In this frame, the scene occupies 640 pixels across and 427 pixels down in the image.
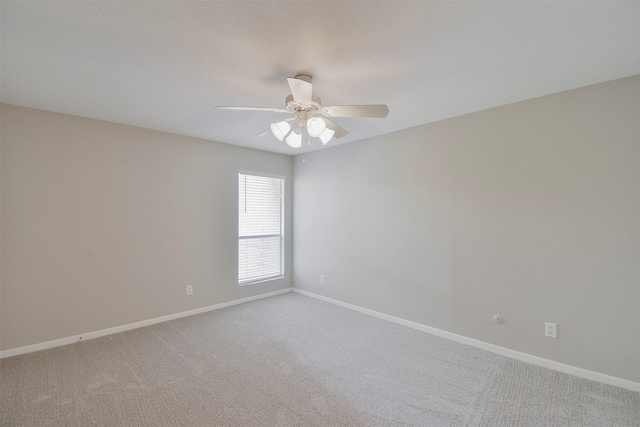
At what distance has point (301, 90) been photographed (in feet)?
6.31

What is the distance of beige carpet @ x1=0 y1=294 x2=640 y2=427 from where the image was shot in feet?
Answer: 6.61

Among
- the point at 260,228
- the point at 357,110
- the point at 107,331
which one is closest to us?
the point at 357,110

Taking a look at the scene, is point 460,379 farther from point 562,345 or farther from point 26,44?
point 26,44

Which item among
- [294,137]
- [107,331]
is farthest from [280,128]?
[107,331]

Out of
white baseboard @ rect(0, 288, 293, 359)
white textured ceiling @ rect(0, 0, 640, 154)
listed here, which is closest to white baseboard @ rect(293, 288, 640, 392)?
white baseboard @ rect(0, 288, 293, 359)

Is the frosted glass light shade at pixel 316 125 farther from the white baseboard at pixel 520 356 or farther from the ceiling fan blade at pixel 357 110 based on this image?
the white baseboard at pixel 520 356

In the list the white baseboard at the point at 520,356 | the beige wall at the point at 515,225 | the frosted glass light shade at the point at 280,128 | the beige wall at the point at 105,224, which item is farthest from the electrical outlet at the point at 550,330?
the beige wall at the point at 105,224

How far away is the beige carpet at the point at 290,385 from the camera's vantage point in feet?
6.61

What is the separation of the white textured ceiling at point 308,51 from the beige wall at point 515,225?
1.12 feet

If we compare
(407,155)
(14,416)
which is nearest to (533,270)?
(407,155)

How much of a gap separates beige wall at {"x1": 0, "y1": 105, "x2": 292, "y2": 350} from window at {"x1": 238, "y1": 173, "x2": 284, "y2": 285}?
0.55ft

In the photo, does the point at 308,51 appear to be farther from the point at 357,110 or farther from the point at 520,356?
the point at 520,356

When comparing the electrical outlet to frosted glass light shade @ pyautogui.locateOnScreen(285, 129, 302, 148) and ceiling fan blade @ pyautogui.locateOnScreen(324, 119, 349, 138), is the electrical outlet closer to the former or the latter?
Answer: ceiling fan blade @ pyautogui.locateOnScreen(324, 119, 349, 138)

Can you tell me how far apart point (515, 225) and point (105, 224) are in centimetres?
426
